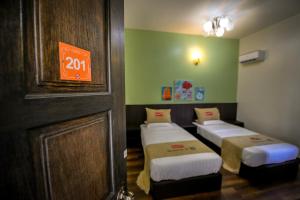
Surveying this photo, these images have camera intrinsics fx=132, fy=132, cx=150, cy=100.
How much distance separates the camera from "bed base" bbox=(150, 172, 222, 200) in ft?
5.34

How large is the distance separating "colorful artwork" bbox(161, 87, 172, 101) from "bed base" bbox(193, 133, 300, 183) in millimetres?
1988

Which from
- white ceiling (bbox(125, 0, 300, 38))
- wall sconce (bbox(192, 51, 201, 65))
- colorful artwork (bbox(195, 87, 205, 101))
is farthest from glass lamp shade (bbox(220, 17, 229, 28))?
colorful artwork (bbox(195, 87, 205, 101))

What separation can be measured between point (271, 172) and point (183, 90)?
2.22 meters

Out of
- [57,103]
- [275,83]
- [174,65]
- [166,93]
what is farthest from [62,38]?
[275,83]

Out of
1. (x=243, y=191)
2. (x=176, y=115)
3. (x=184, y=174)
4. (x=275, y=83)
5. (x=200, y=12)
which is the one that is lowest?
(x=243, y=191)

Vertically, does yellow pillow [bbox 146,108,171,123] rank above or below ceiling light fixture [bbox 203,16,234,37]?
below

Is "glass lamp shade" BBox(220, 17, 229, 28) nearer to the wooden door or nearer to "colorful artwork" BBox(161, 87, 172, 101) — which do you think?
"colorful artwork" BBox(161, 87, 172, 101)

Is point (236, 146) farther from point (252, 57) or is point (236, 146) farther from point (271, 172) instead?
point (252, 57)

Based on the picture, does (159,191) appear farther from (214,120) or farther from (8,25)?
(214,120)

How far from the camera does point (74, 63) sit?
0.47 metres

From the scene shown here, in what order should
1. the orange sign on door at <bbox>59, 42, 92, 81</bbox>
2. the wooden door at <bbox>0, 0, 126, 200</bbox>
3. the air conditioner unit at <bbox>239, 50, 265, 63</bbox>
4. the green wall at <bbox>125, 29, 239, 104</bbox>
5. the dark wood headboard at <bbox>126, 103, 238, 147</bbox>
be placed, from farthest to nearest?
1. the green wall at <bbox>125, 29, 239, 104</bbox>
2. the dark wood headboard at <bbox>126, 103, 238, 147</bbox>
3. the air conditioner unit at <bbox>239, 50, 265, 63</bbox>
4. the orange sign on door at <bbox>59, 42, 92, 81</bbox>
5. the wooden door at <bbox>0, 0, 126, 200</bbox>

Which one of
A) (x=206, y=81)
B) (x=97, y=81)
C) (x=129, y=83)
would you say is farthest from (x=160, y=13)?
(x=97, y=81)

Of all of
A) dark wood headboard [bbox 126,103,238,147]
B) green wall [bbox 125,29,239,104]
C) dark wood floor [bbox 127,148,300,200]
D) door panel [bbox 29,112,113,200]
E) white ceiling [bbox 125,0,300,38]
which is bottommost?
dark wood floor [bbox 127,148,300,200]

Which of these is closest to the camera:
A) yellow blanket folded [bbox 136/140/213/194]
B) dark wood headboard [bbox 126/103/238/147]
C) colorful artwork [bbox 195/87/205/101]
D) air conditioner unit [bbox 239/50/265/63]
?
yellow blanket folded [bbox 136/140/213/194]
